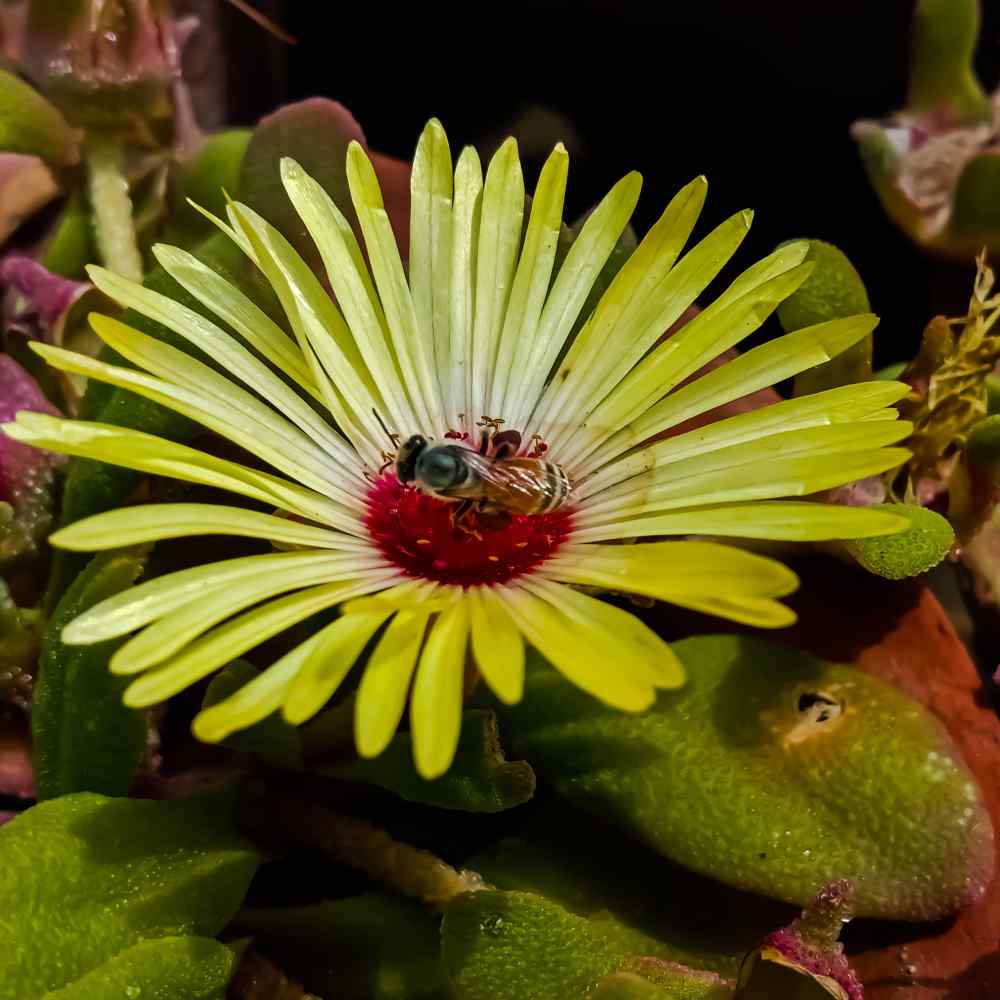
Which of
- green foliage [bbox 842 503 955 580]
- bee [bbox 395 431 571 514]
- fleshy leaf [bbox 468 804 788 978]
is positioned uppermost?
bee [bbox 395 431 571 514]

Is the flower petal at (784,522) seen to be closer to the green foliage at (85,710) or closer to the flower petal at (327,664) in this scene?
the flower petal at (327,664)

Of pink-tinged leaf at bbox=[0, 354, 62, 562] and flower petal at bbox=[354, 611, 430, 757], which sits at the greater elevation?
flower petal at bbox=[354, 611, 430, 757]

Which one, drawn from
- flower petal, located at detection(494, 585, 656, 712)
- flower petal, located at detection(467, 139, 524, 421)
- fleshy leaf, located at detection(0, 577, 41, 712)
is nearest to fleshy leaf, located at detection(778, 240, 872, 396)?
flower petal, located at detection(467, 139, 524, 421)

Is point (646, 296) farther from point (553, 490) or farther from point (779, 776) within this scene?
point (779, 776)

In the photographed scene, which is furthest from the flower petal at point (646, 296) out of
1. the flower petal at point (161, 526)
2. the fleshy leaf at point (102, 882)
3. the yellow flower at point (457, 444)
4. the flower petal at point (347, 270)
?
the fleshy leaf at point (102, 882)

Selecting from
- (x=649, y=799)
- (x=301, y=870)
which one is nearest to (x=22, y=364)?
(x=301, y=870)

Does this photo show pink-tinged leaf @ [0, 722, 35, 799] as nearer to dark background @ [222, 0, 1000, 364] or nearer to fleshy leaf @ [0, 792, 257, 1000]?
fleshy leaf @ [0, 792, 257, 1000]
